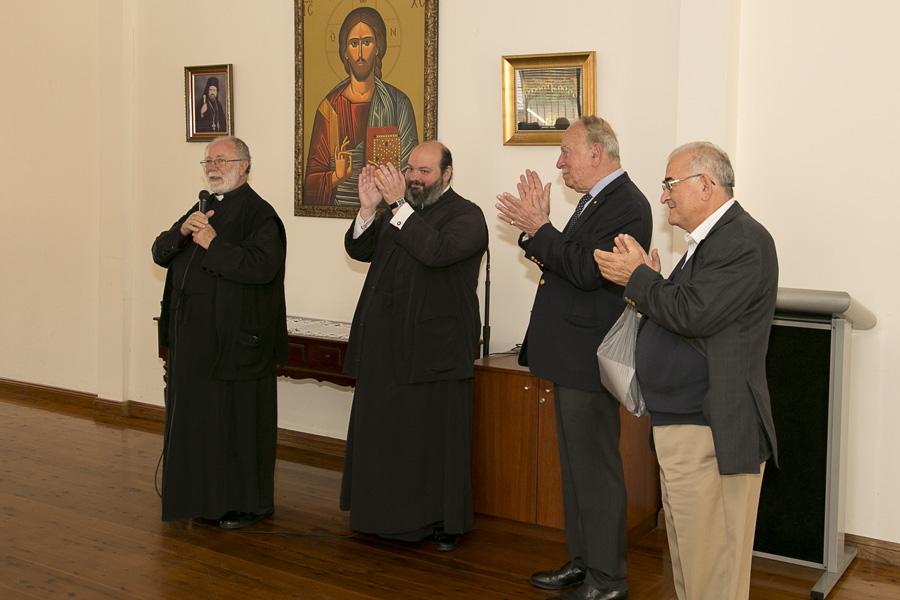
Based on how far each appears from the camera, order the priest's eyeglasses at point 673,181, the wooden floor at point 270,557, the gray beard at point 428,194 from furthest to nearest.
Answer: the gray beard at point 428,194 < the wooden floor at point 270,557 < the priest's eyeglasses at point 673,181

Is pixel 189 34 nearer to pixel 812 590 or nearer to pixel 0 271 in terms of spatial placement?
pixel 0 271

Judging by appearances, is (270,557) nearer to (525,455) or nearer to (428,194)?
(525,455)

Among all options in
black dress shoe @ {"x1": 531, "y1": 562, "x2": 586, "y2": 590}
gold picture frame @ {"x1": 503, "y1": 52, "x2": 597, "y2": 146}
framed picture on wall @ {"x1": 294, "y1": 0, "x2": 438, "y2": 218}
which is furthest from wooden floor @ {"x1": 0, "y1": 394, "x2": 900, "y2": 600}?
gold picture frame @ {"x1": 503, "y1": 52, "x2": 597, "y2": 146}

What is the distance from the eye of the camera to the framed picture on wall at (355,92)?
5270mm

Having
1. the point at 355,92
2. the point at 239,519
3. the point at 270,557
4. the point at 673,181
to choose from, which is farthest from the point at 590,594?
the point at 355,92

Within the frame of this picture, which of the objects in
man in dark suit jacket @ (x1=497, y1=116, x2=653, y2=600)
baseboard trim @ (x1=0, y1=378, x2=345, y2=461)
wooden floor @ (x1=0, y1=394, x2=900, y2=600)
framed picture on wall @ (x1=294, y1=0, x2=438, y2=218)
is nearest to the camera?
man in dark suit jacket @ (x1=497, y1=116, x2=653, y2=600)

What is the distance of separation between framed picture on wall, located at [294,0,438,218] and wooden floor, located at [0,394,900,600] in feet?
6.33

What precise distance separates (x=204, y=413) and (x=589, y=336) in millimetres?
1976

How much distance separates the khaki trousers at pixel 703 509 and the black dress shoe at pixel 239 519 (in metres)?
2.32

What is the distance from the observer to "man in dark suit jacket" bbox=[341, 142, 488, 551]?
397cm

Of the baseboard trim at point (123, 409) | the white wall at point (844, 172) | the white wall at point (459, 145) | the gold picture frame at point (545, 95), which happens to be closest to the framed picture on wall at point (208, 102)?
the white wall at point (459, 145)

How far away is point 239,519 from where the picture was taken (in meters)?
4.31

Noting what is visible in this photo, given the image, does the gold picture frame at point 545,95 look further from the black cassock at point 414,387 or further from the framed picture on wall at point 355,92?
the black cassock at point 414,387

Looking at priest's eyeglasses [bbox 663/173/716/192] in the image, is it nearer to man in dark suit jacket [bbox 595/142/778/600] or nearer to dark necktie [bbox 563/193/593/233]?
man in dark suit jacket [bbox 595/142/778/600]
